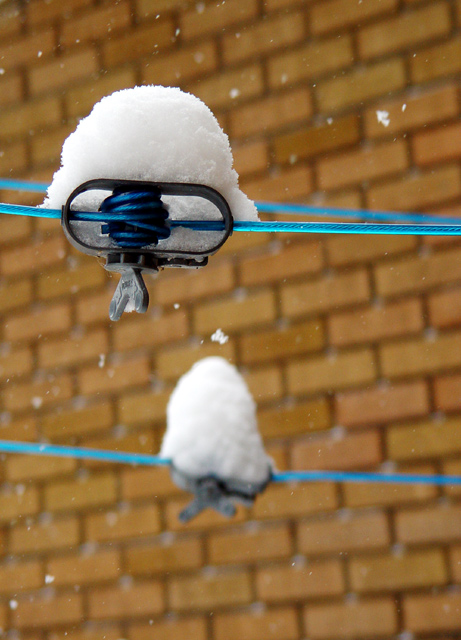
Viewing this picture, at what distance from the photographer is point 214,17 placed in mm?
1508

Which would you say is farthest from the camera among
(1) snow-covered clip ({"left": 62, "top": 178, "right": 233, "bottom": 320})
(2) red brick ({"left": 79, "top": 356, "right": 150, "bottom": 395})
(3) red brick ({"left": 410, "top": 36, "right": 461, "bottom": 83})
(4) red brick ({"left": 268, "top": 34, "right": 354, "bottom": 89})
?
(2) red brick ({"left": 79, "top": 356, "right": 150, "bottom": 395})

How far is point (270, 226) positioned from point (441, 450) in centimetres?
86

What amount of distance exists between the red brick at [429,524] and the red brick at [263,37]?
97 centimetres

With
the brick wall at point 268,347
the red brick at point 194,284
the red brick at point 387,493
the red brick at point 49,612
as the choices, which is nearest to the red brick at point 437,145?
the brick wall at point 268,347

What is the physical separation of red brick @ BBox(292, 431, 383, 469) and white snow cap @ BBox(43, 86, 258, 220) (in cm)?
85

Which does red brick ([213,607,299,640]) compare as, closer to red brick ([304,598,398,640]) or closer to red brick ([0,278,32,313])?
red brick ([304,598,398,640])

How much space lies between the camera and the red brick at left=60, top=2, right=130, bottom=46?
1604 millimetres

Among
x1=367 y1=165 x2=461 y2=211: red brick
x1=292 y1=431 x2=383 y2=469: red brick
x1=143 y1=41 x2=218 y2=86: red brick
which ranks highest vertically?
x1=143 y1=41 x2=218 y2=86: red brick

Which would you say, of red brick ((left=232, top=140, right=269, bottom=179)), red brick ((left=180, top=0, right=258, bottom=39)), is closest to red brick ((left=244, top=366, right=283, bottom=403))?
red brick ((left=232, top=140, right=269, bottom=179))

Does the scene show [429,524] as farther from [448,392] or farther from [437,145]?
[437,145]

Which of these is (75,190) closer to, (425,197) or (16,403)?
(425,197)

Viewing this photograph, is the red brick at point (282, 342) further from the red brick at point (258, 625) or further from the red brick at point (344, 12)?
the red brick at point (344, 12)

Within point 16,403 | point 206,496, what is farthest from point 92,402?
point 206,496

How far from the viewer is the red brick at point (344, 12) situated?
1.36 meters
